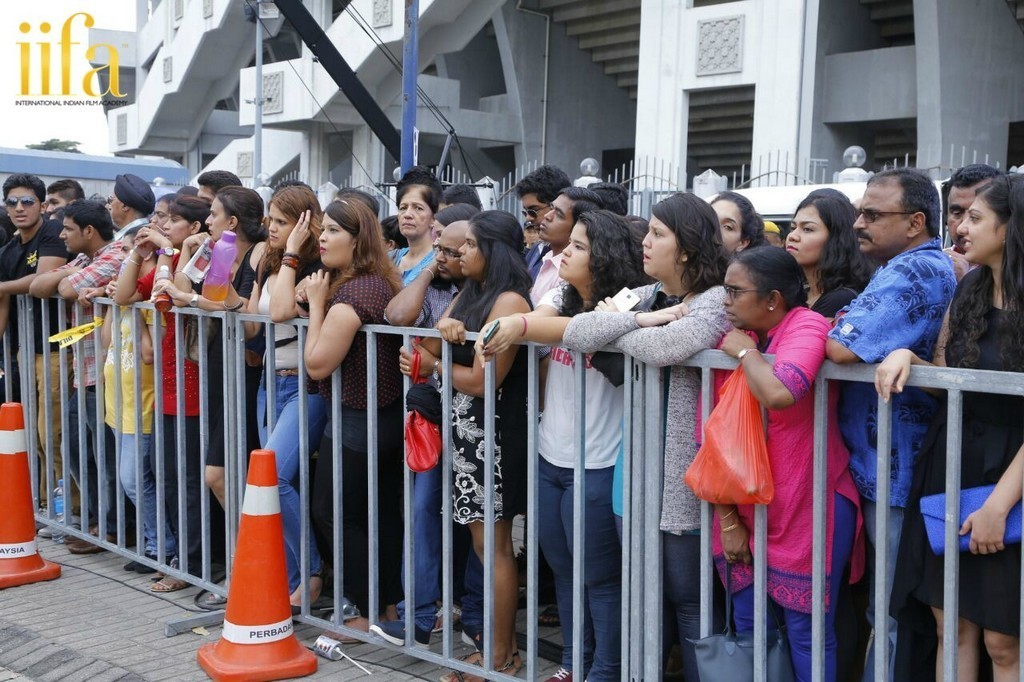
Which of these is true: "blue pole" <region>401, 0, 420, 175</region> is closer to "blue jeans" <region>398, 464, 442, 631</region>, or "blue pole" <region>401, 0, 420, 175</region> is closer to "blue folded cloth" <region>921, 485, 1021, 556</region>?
"blue jeans" <region>398, 464, 442, 631</region>

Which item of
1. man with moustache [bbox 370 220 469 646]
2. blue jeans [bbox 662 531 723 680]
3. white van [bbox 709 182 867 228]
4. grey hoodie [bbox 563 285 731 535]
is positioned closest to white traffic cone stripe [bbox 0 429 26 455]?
man with moustache [bbox 370 220 469 646]

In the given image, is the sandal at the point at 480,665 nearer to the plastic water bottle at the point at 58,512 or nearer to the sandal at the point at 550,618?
the sandal at the point at 550,618

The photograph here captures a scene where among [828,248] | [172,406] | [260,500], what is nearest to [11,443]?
[172,406]

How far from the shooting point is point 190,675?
15.5 ft

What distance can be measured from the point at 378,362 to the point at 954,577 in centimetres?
254

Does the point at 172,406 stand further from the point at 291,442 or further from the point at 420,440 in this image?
the point at 420,440

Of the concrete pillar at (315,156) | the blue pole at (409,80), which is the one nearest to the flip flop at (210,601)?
the blue pole at (409,80)

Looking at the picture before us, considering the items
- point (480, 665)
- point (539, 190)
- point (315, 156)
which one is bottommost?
point (480, 665)

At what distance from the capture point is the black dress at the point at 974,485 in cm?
300

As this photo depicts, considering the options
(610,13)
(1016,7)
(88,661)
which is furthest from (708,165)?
(88,661)

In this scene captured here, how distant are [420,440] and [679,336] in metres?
1.34

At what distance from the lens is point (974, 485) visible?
121 inches

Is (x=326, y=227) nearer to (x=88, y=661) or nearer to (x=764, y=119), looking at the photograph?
(x=88, y=661)

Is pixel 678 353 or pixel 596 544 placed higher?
pixel 678 353
